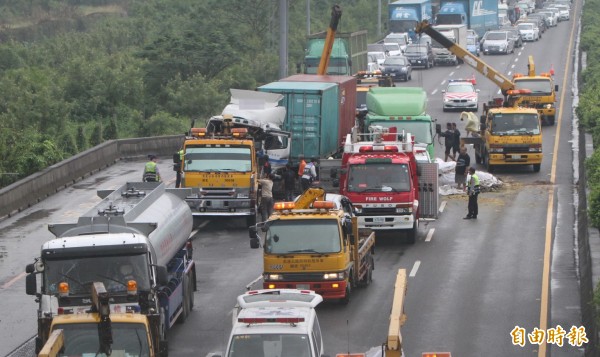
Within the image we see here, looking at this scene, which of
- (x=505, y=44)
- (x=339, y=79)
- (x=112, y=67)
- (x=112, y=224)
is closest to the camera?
(x=112, y=224)

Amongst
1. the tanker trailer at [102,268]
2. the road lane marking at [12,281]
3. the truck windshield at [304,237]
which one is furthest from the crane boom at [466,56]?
the tanker trailer at [102,268]

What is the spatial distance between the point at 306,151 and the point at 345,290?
51.6 ft

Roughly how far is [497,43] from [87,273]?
243 ft

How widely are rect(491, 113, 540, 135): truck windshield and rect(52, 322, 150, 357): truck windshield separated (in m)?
29.6

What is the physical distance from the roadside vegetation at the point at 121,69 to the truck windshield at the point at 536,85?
1395 cm

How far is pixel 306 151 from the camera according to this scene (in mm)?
41312

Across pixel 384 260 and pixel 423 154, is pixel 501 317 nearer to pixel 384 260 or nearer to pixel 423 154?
pixel 384 260

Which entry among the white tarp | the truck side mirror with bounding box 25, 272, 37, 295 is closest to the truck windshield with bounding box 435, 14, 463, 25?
the white tarp

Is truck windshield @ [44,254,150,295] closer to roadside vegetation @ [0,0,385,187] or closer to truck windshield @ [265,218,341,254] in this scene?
truck windshield @ [265,218,341,254]

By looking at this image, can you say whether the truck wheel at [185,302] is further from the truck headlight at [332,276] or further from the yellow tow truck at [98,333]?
the yellow tow truck at [98,333]

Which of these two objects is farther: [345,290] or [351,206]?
[351,206]

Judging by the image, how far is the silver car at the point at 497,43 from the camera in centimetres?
9169

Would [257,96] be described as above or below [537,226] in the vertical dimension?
above

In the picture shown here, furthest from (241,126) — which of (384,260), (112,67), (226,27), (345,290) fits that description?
(226,27)
